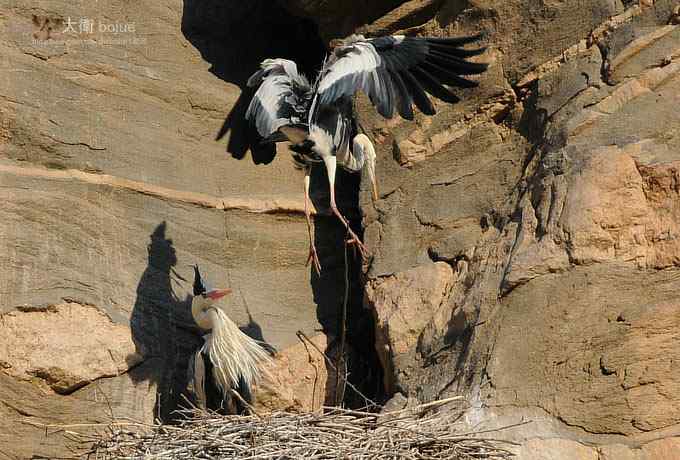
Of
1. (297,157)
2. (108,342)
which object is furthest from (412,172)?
(108,342)

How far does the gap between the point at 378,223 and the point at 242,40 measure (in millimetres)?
1406

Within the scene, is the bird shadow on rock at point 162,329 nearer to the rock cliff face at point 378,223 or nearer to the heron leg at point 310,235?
the rock cliff face at point 378,223

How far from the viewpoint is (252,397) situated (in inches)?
209

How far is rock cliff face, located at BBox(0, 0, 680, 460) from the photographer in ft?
14.7

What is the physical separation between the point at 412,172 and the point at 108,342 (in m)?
1.58

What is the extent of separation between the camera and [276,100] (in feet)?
18.1

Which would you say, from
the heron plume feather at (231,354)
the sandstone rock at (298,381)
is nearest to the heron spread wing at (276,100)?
the heron plume feather at (231,354)

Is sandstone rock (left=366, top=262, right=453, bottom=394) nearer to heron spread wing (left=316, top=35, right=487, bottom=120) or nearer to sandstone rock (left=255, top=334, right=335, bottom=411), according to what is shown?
sandstone rock (left=255, top=334, right=335, bottom=411)

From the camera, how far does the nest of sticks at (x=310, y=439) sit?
4.31m

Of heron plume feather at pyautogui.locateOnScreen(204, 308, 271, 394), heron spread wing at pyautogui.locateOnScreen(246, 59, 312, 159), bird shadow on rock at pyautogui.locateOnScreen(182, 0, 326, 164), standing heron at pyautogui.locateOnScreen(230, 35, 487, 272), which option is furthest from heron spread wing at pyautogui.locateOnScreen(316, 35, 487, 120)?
heron plume feather at pyautogui.locateOnScreen(204, 308, 271, 394)

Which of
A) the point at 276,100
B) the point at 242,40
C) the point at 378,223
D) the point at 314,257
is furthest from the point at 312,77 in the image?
the point at 314,257

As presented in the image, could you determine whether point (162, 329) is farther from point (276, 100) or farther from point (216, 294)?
Answer: point (276, 100)

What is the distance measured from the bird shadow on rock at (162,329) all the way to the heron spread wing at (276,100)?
688 mm

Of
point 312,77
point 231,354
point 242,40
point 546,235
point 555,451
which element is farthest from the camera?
point 312,77
